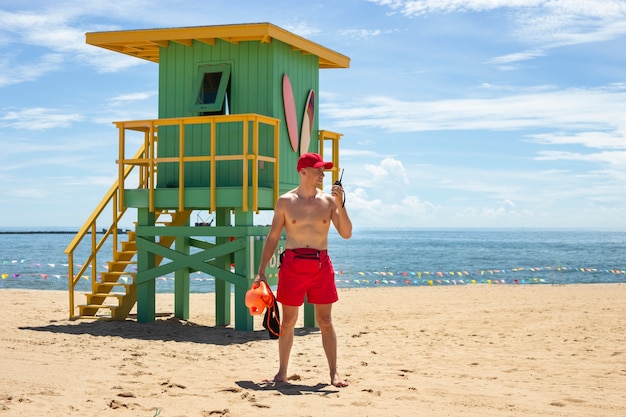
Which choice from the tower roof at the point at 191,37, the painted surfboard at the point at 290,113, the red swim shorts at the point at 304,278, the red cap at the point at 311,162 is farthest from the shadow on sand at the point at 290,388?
the tower roof at the point at 191,37


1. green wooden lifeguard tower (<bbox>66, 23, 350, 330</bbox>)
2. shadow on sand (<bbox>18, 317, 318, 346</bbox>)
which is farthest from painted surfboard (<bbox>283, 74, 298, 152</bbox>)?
shadow on sand (<bbox>18, 317, 318, 346</bbox>)

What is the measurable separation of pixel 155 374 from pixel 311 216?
2.20 meters

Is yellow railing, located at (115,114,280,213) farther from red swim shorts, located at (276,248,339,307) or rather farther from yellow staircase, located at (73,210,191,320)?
red swim shorts, located at (276,248,339,307)

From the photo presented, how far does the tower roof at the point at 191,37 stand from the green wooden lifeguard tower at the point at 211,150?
16mm

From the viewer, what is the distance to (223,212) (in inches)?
510

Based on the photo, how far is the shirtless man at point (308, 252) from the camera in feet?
22.5

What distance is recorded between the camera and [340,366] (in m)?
8.20

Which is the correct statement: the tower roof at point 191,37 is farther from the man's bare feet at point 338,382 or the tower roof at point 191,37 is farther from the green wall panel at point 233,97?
the man's bare feet at point 338,382

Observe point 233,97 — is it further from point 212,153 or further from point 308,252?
point 308,252

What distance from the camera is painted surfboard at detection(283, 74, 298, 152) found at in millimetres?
11823

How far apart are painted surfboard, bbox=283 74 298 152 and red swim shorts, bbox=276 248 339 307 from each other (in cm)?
530

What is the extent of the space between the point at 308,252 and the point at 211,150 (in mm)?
4397

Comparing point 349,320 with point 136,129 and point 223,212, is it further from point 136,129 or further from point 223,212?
point 136,129

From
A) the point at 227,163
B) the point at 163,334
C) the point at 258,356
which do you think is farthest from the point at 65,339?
the point at 227,163
